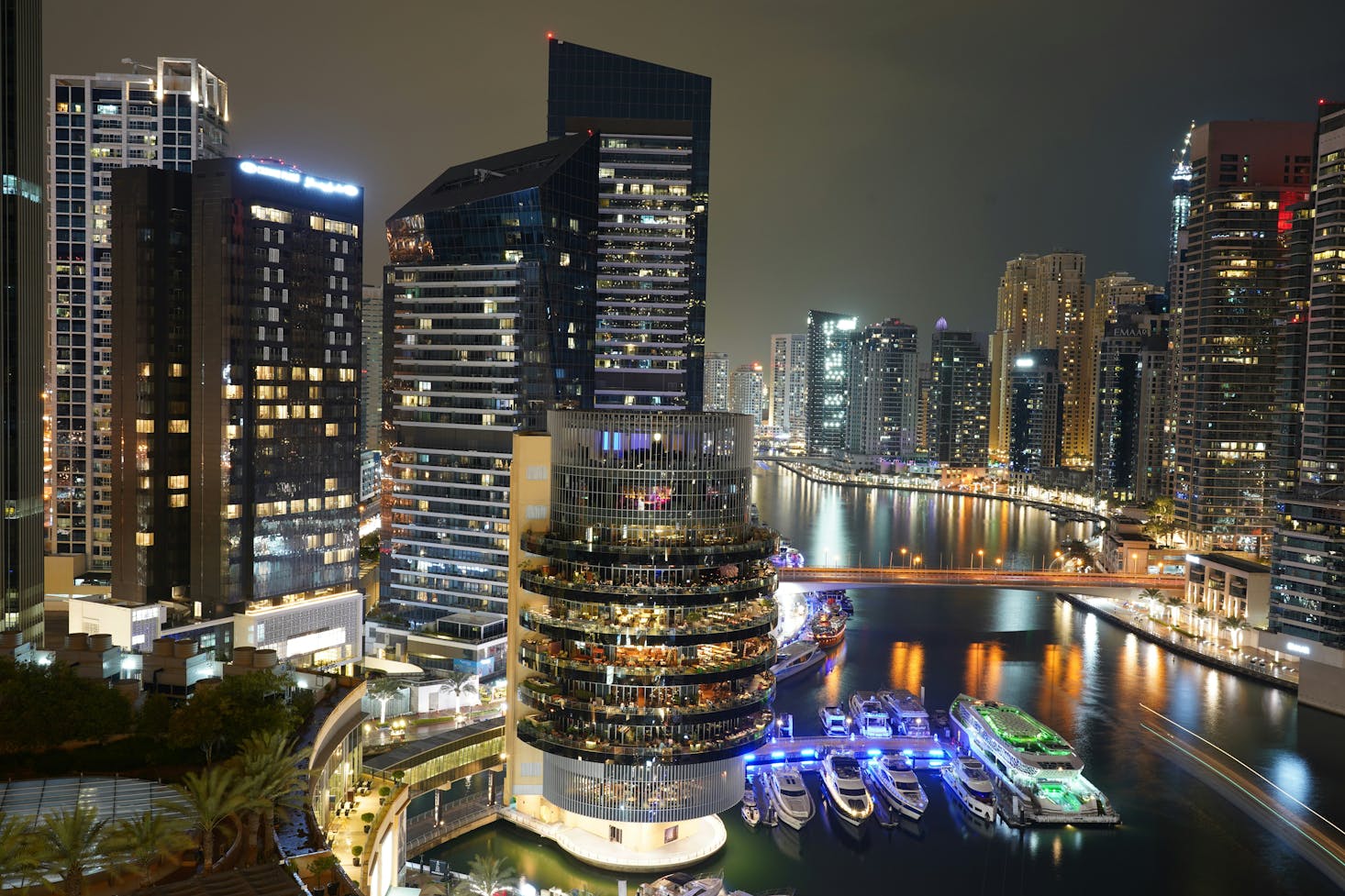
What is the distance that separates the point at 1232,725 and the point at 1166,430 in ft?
194

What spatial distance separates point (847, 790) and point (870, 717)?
6.54m

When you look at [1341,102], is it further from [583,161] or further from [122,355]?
[122,355]

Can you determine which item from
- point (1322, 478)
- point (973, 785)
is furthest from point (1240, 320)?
point (973, 785)

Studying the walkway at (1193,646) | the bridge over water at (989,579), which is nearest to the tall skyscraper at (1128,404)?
the walkway at (1193,646)

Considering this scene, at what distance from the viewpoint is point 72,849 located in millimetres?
11656

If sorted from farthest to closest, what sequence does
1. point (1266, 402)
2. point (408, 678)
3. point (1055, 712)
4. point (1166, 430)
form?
point (1166, 430)
point (1266, 402)
point (1055, 712)
point (408, 678)

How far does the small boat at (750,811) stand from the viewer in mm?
28609

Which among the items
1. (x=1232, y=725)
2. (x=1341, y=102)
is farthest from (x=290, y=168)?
(x=1341, y=102)

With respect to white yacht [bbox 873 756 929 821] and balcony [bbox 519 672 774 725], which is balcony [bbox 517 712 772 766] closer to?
balcony [bbox 519 672 774 725]

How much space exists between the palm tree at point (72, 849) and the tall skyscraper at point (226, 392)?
2330cm

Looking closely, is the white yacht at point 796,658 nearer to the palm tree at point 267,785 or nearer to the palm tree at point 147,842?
the palm tree at point 267,785

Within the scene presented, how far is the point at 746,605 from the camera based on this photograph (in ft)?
89.0

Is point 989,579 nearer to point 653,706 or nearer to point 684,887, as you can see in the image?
point 653,706

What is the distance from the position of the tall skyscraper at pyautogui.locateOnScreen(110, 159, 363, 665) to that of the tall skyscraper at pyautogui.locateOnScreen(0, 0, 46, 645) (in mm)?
10302
